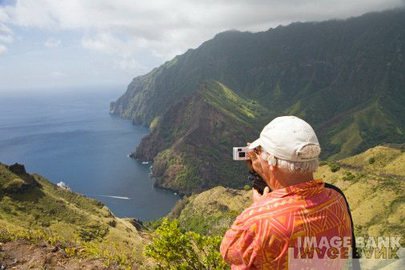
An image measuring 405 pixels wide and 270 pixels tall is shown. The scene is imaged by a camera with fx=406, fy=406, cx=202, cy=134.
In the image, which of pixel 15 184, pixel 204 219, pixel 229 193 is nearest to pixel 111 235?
pixel 15 184

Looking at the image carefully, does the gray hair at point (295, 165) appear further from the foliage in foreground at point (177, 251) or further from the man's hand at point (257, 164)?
the foliage in foreground at point (177, 251)

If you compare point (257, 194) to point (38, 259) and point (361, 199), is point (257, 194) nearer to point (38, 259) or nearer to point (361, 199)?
point (38, 259)

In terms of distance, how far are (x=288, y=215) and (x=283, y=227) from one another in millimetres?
170

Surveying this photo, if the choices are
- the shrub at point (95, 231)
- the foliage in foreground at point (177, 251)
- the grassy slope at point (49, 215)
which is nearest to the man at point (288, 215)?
the foliage in foreground at point (177, 251)

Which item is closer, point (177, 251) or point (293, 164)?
point (293, 164)

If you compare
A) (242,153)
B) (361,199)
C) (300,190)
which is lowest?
(361,199)

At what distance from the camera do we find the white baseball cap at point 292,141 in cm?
543

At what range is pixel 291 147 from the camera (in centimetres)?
545

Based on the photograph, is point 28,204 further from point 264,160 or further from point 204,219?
point 264,160

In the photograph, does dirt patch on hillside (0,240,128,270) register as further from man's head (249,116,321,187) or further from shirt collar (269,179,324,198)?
man's head (249,116,321,187)

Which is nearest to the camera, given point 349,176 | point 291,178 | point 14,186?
point 291,178

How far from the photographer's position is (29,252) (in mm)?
18688

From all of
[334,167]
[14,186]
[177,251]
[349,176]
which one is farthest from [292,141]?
[334,167]

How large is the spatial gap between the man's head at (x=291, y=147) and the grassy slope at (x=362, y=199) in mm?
81376
